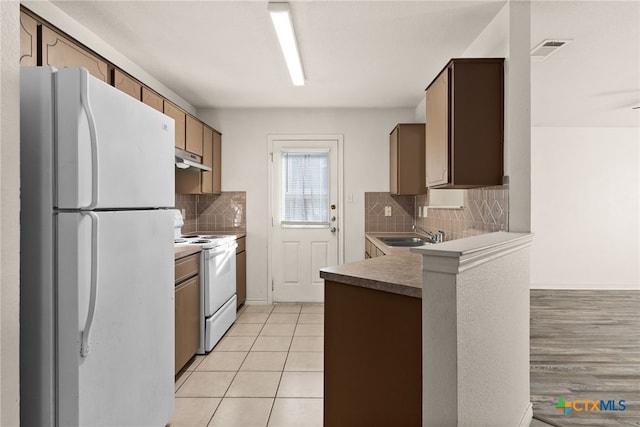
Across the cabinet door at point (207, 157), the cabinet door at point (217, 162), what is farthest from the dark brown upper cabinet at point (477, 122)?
the cabinet door at point (217, 162)

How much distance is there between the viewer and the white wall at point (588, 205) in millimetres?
5562

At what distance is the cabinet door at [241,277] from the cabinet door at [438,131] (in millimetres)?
2541

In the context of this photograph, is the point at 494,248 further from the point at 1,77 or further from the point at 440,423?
the point at 1,77

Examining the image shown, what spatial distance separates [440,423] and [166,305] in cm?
148

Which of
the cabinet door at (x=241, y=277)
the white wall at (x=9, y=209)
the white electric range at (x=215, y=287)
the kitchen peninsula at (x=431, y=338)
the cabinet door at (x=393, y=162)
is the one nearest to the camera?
the white wall at (x=9, y=209)

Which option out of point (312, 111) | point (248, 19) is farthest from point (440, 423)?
point (312, 111)

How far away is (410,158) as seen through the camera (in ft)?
13.3

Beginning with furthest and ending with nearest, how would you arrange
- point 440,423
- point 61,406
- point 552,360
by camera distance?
point 552,360, point 61,406, point 440,423

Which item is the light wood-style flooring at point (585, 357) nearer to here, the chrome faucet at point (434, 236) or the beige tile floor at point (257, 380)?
the chrome faucet at point (434, 236)

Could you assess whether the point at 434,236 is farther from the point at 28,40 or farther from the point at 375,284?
the point at 28,40

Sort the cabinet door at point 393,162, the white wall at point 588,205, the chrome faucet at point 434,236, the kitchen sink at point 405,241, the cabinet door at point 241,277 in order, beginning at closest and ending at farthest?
the chrome faucet at point 434,236
the kitchen sink at point 405,241
the cabinet door at point 393,162
the cabinet door at point 241,277
the white wall at point 588,205

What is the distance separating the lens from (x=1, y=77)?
0.94 metres
